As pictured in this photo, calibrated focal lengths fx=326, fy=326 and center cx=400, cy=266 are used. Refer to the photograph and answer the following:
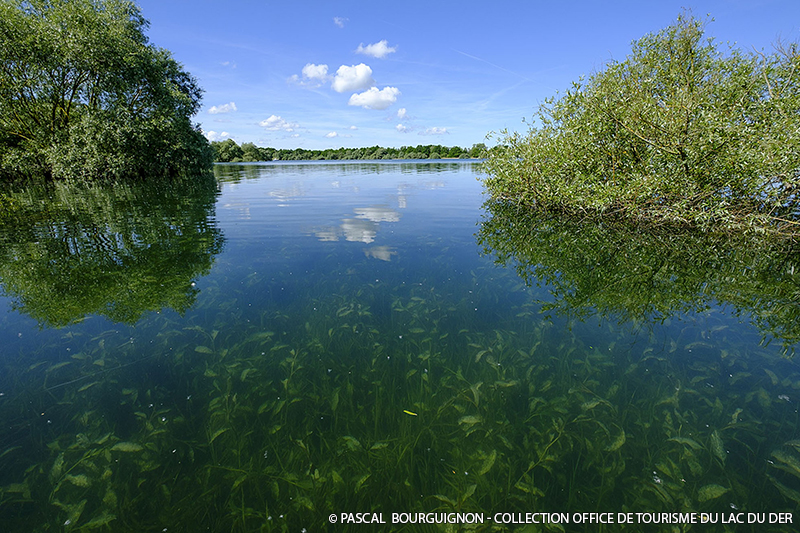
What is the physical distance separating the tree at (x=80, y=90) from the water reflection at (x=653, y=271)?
45326mm

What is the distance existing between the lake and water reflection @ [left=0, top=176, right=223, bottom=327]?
13cm

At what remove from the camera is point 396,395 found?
18.1 feet

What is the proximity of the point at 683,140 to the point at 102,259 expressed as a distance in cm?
2514

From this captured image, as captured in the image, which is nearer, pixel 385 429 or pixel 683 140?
pixel 385 429

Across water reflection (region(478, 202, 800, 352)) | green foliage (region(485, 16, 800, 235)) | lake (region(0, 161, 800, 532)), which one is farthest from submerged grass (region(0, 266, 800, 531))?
green foliage (region(485, 16, 800, 235))

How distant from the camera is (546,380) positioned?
5.93 m

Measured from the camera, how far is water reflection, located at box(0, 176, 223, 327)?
341 inches

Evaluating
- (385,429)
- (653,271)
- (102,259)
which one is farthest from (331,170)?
(385,429)

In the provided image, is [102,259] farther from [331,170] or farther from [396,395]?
[331,170]

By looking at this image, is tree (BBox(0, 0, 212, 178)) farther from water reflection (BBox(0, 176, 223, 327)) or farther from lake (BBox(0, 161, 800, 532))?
lake (BBox(0, 161, 800, 532))

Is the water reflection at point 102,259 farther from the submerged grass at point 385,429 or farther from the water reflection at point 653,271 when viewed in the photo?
the water reflection at point 653,271

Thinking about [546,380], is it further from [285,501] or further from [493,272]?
[493,272]

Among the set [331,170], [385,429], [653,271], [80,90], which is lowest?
[385,429]

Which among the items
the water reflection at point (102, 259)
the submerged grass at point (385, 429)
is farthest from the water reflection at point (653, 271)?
the water reflection at point (102, 259)
